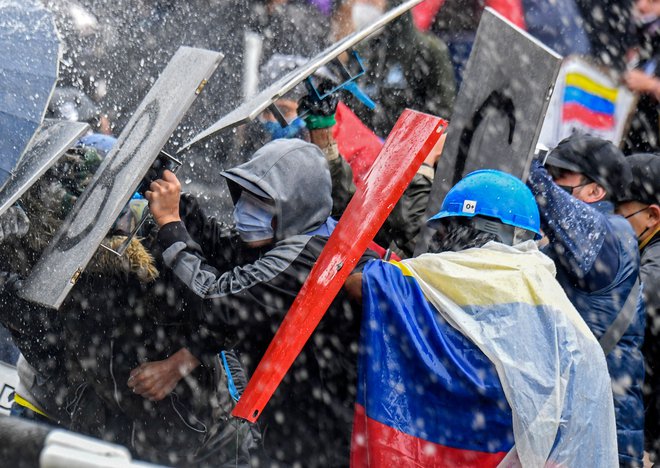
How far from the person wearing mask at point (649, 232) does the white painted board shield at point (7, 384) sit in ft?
9.43

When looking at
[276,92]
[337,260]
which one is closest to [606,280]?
[337,260]

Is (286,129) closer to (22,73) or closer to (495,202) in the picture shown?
(22,73)

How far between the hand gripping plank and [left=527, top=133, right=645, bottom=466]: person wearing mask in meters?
0.80

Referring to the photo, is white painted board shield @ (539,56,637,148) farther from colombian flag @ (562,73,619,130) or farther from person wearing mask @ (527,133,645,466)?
person wearing mask @ (527,133,645,466)

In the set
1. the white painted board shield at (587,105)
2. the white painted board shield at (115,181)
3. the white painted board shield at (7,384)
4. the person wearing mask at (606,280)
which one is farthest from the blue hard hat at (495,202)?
the white painted board shield at (587,105)

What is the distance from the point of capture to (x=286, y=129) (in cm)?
560

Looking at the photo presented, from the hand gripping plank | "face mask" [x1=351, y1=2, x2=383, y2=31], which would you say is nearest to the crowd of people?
the hand gripping plank

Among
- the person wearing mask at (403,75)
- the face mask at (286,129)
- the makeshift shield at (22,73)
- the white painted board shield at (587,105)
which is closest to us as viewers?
the makeshift shield at (22,73)

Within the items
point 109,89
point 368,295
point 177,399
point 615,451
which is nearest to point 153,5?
point 109,89

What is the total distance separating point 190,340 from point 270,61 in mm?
2840

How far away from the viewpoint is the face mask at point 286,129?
5.61 meters

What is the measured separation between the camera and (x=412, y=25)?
19.1ft

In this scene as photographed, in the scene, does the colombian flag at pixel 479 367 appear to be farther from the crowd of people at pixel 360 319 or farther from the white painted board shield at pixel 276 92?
the white painted board shield at pixel 276 92

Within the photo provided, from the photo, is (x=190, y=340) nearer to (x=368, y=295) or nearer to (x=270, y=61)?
(x=368, y=295)
